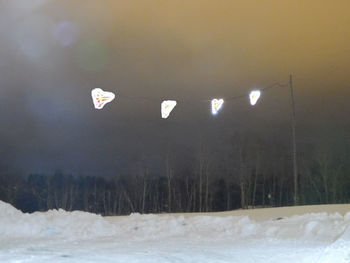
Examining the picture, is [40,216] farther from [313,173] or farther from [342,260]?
[313,173]

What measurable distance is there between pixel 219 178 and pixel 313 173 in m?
14.3

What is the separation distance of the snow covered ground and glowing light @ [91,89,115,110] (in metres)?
4.73

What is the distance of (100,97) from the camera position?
15133mm

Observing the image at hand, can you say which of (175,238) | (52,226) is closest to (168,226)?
(175,238)

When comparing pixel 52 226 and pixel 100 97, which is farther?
pixel 52 226

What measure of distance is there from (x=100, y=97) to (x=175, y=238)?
561 cm

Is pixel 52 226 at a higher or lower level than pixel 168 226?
higher

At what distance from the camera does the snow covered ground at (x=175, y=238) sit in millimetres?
9758

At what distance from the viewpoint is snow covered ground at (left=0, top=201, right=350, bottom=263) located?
9758 millimetres

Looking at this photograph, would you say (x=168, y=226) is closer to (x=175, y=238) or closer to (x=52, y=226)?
(x=175, y=238)

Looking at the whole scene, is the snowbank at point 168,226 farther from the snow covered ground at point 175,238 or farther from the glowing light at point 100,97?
the glowing light at point 100,97

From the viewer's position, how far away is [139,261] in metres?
9.09

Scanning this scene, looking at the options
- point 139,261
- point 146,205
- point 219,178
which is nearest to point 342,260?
point 139,261

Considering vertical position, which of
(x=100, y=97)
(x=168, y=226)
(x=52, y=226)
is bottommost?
(x=168, y=226)
